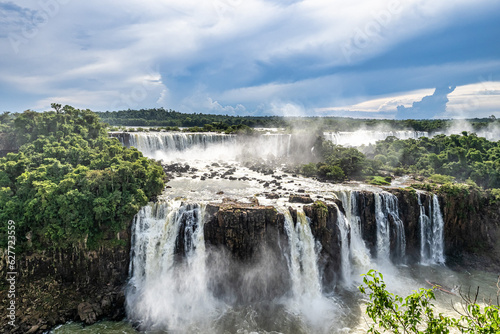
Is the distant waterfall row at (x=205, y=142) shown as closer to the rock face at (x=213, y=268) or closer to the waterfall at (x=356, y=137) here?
the waterfall at (x=356, y=137)

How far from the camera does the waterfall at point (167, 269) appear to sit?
16.1 meters

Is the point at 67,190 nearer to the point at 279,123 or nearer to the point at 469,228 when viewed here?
the point at 469,228

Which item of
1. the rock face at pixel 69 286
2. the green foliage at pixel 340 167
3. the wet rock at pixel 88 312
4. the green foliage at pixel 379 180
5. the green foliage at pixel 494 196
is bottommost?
the wet rock at pixel 88 312

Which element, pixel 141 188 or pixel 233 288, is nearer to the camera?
pixel 233 288

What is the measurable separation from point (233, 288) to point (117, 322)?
21.4ft

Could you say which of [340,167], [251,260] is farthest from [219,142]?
[251,260]

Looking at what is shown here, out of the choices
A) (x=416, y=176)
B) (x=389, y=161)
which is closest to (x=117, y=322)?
(x=416, y=176)

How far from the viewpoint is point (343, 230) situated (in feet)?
62.8

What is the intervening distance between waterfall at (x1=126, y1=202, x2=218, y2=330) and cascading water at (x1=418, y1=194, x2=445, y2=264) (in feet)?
54.2

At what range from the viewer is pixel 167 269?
17234mm

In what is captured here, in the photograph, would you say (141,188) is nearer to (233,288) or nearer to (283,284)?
(233,288)

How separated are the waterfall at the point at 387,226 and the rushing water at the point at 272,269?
0.24ft

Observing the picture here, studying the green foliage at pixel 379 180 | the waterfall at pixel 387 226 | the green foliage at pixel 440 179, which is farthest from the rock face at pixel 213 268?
the green foliage at pixel 440 179

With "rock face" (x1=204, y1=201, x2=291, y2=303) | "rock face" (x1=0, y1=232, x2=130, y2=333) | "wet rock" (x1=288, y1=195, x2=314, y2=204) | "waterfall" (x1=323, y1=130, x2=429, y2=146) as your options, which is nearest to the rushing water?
"rock face" (x1=204, y1=201, x2=291, y2=303)
